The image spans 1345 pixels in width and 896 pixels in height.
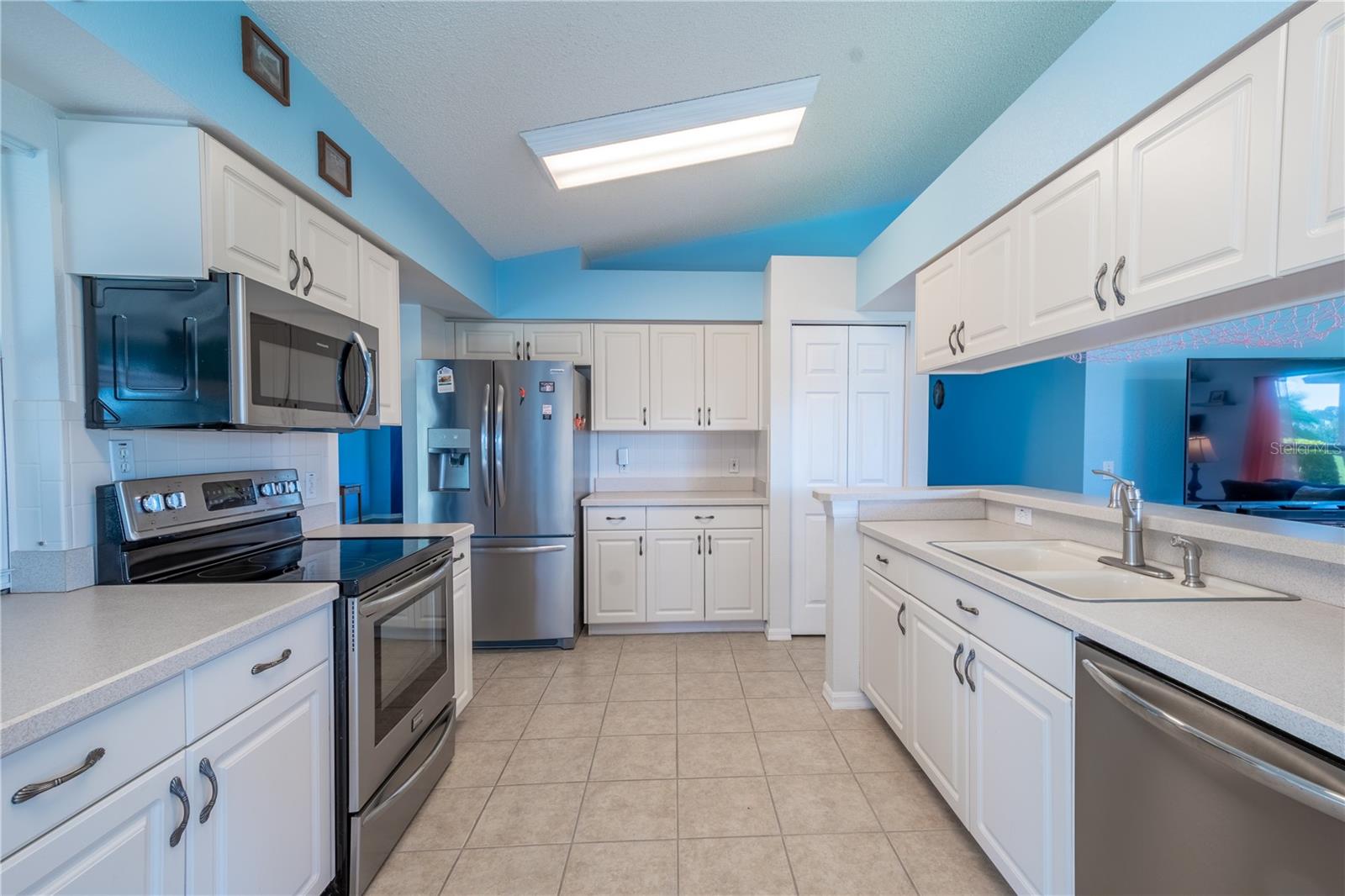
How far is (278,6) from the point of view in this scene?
1479 mm

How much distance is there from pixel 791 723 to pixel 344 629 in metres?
1.89

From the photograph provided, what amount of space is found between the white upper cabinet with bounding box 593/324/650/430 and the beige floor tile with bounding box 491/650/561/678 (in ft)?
5.01

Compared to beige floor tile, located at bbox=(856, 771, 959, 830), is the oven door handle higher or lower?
higher

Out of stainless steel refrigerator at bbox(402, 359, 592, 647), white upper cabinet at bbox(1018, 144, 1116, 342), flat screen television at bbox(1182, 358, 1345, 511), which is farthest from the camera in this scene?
stainless steel refrigerator at bbox(402, 359, 592, 647)

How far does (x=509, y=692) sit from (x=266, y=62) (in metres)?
2.70

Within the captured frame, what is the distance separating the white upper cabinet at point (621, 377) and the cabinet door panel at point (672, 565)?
2.68ft

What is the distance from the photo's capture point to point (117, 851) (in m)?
0.85

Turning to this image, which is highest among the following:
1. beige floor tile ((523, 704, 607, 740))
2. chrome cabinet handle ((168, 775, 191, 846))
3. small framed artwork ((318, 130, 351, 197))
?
small framed artwork ((318, 130, 351, 197))

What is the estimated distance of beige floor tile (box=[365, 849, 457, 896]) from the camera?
4.94 feet

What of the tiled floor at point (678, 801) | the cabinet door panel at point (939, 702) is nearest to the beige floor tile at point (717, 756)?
the tiled floor at point (678, 801)

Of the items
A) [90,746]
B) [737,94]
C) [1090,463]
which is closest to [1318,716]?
[90,746]

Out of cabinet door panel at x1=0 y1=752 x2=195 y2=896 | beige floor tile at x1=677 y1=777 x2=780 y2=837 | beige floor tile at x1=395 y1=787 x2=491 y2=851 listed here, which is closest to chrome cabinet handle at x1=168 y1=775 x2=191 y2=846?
cabinet door panel at x1=0 y1=752 x2=195 y2=896

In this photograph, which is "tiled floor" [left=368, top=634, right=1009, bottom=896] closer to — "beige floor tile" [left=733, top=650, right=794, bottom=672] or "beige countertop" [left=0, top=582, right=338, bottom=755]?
"beige floor tile" [left=733, top=650, right=794, bottom=672]

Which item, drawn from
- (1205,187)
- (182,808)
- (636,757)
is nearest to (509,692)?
(636,757)
